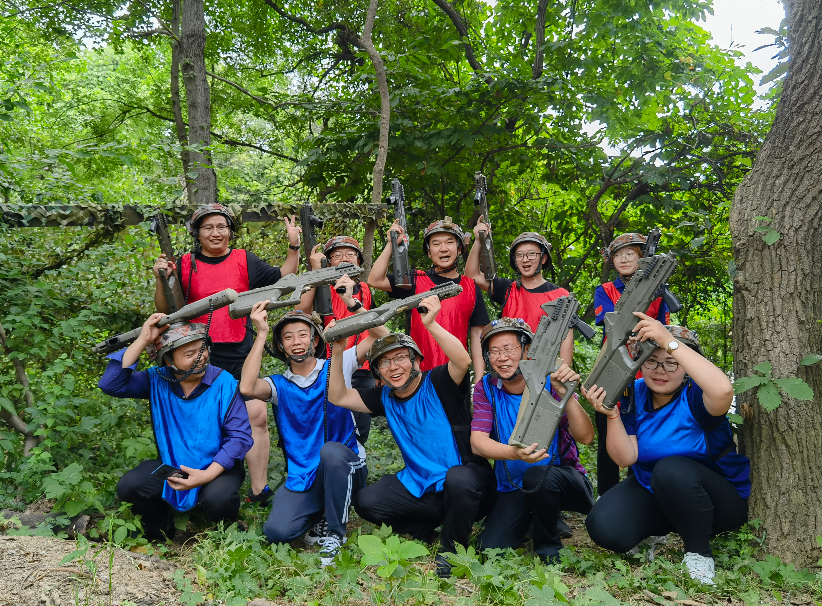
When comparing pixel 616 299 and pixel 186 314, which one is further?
pixel 616 299

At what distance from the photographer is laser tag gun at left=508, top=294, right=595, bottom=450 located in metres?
3.63

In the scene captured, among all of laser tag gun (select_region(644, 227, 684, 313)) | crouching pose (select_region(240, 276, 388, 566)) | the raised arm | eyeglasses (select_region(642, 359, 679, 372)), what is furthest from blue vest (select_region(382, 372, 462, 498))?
laser tag gun (select_region(644, 227, 684, 313))

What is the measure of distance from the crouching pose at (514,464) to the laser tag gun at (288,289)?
53.1 inches

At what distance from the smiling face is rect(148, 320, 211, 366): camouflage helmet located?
195 centimetres

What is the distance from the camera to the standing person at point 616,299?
14.5 ft

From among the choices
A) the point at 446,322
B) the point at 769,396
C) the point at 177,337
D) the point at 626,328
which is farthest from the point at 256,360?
the point at 769,396

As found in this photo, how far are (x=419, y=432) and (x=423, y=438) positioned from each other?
2.0 inches

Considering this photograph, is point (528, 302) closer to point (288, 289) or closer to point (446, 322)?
point (446, 322)

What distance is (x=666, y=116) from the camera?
7160mm

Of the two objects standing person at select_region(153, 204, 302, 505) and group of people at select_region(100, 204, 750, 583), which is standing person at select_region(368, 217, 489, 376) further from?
standing person at select_region(153, 204, 302, 505)

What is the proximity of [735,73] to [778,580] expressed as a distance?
565cm

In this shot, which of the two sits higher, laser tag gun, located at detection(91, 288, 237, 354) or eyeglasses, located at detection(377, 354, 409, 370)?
laser tag gun, located at detection(91, 288, 237, 354)

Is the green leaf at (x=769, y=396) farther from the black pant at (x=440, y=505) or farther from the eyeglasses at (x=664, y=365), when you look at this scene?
the black pant at (x=440, y=505)

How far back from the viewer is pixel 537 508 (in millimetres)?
3838
